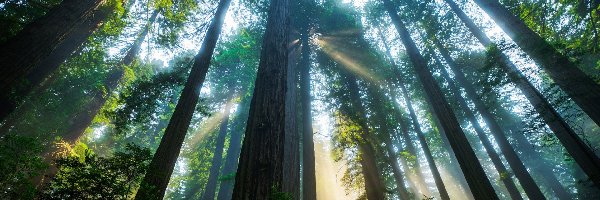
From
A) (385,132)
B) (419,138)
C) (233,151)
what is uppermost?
(233,151)

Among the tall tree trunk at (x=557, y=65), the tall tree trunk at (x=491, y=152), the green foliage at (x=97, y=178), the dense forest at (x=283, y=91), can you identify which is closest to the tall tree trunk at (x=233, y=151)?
the dense forest at (x=283, y=91)

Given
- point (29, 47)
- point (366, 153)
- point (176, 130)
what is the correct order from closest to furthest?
point (176, 130) → point (29, 47) → point (366, 153)

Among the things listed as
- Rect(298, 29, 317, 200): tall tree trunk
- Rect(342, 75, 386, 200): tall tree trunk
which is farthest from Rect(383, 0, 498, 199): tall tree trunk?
Rect(298, 29, 317, 200): tall tree trunk

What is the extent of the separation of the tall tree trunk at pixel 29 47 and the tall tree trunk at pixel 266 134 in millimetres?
5235

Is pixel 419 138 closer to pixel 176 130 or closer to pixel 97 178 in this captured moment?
pixel 176 130

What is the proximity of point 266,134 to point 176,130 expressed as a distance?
3.26 m

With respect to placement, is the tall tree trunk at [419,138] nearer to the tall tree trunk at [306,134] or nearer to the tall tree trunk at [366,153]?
the tall tree trunk at [366,153]

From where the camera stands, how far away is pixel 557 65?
788 cm

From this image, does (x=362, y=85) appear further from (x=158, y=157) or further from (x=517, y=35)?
(x=158, y=157)

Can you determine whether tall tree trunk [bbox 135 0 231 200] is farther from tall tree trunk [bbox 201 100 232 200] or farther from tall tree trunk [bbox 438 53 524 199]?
tall tree trunk [bbox 201 100 232 200]

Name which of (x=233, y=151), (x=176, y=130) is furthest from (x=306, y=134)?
(x=233, y=151)

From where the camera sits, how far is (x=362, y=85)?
15172mm

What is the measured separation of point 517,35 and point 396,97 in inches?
499

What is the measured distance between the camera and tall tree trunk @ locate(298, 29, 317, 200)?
1127 cm
